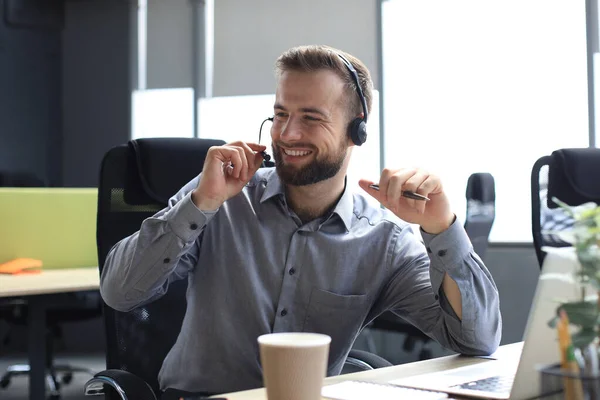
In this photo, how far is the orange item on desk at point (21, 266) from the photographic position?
10.1ft

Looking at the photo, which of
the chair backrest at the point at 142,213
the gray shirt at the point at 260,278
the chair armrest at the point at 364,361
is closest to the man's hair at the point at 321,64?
the gray shirt at the point at 260,278

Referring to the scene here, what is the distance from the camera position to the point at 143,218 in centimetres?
178

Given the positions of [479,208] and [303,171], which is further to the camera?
[479,208]

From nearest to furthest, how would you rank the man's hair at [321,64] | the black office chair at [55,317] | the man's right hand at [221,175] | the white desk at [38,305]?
1. the man's right hand at [221,175]
2. the man's hair at [321,64]
3. the white desk at [38,305]
4. the black office chair at [55,317]

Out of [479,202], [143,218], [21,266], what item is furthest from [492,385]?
[21,266]

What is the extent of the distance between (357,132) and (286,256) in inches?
12.7

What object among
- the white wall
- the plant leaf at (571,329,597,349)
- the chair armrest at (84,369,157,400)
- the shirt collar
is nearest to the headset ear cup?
the shirt collar

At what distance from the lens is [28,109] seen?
5453 millimetres

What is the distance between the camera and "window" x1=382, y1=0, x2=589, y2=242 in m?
3.96

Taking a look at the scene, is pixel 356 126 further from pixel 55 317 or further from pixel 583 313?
pixel 55 317

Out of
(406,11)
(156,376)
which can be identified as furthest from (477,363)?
(406,11)

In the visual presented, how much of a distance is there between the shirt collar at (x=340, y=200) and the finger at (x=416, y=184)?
0.31m

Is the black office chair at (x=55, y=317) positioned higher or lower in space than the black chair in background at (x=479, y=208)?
lower

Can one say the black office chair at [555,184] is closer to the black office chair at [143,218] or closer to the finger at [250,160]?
the black office chair at [143,218]
